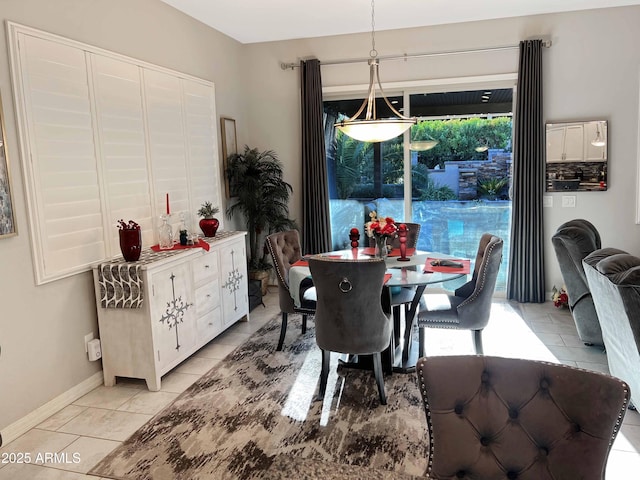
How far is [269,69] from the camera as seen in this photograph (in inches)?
223

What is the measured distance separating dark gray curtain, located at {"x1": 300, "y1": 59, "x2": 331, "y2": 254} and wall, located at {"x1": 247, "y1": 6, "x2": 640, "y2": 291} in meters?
0.36

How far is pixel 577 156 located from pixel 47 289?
15.8 feet

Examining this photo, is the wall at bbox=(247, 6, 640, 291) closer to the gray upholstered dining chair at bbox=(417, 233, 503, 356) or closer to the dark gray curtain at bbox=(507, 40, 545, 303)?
the dark gray curtain at bbox=(507, 40, 545, 303)

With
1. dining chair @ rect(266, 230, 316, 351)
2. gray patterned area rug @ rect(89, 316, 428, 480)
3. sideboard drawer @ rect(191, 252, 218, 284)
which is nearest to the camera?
gray patterned area rug @ rect(89, 316, 428, 480)

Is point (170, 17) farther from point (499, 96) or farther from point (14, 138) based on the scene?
point (499, 96)

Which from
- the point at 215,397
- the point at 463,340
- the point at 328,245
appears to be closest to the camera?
the point at 215,397

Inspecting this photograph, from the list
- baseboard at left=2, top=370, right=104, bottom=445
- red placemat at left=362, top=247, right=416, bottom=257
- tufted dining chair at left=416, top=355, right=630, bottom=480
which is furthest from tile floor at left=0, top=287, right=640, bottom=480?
tufted dining chair at left=416, top=355, right=630, bottom=480

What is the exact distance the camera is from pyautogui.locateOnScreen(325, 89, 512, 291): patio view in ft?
17.4

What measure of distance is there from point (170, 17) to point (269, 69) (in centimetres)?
158

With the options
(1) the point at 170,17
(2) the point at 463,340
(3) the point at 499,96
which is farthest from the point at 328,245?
(1) the point at 170,17

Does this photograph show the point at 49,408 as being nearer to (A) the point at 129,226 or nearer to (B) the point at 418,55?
(A) the point at 129,226

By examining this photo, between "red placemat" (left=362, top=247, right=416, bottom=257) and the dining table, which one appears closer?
the dining table

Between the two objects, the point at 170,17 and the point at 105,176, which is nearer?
the point at 105,176

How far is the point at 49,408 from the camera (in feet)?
9.98
